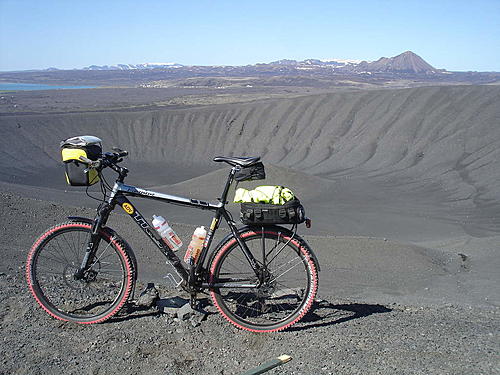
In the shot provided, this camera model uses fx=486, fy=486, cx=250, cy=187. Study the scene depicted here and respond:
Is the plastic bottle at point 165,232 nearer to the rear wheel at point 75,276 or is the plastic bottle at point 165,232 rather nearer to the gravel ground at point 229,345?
the rear wheel at point 75,276

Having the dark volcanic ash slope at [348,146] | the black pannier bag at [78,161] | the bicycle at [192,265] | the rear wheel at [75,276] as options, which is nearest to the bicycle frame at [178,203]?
the bicycle at [192,265]

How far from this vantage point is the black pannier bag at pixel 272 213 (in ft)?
13.3

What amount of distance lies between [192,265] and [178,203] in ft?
1.84

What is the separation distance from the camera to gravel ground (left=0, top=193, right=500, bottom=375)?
145 inches

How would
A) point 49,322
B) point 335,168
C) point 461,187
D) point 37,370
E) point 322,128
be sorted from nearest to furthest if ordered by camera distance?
1. point 37,370
2. point 49,322
3. point 461,187
4. point 335,168
5. point 322,128

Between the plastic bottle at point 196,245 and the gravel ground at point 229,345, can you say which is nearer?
the gravel ground at point 229,345

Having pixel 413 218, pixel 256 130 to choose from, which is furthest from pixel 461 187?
pixel 256 130

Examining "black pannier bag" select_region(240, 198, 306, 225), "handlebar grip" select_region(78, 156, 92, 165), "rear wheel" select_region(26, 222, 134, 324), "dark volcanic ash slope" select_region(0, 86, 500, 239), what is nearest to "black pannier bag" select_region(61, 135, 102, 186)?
"handlebar grip" select_region(78, 156, 92, 165)

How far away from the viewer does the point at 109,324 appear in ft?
13.9

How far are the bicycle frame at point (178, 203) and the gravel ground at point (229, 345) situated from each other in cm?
45

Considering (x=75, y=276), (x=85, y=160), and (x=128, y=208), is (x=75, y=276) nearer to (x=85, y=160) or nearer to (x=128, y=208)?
(x=128, y=208)

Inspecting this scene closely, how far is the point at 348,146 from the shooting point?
39594 millimetres

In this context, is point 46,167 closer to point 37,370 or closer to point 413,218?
point 413,218

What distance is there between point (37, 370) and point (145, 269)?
246 inches
